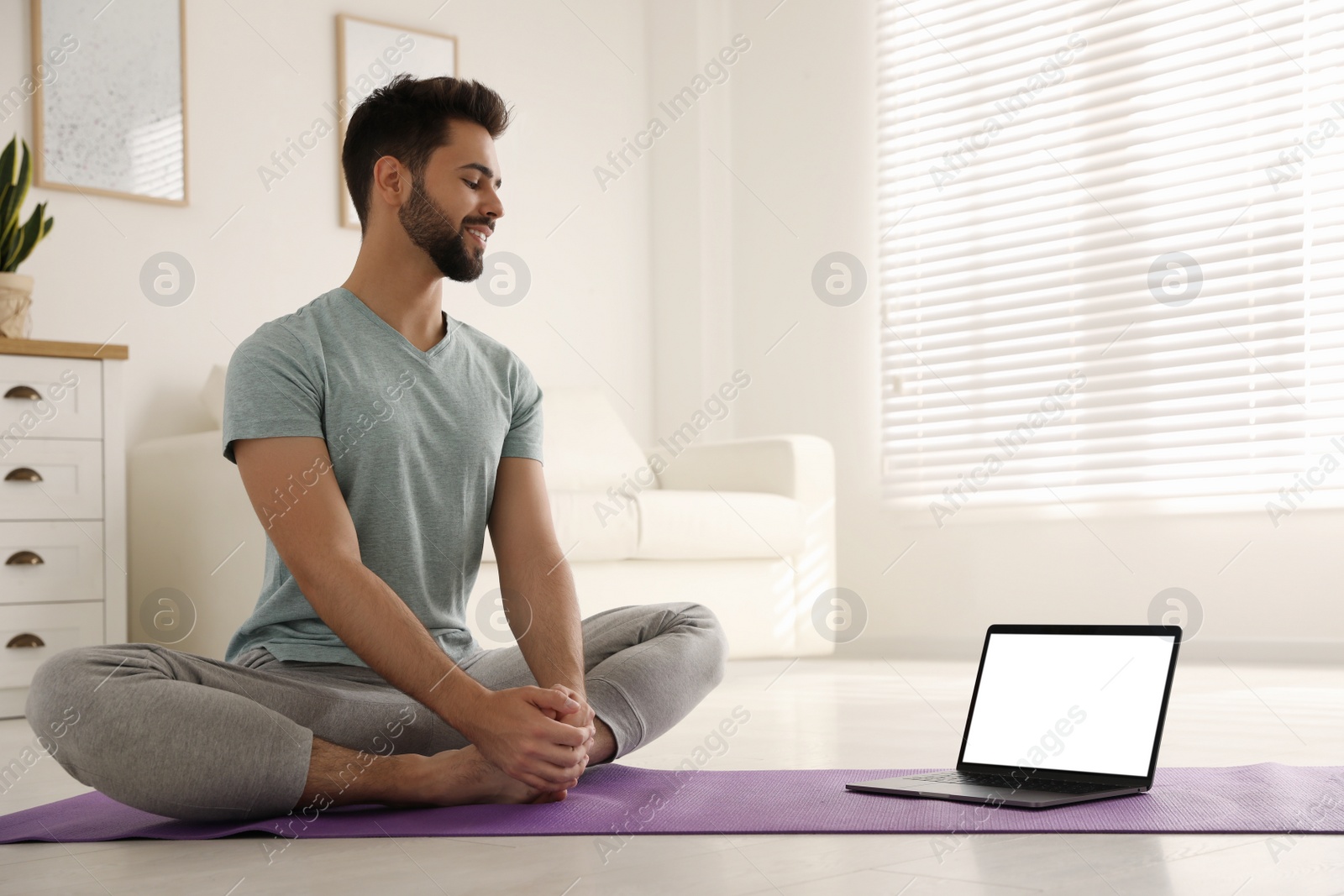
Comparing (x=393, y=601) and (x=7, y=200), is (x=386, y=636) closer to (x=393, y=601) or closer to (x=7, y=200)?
(x=393, y=601)

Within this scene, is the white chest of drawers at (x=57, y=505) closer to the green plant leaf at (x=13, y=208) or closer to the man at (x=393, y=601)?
the green plant leaf at (x=13, y=208)

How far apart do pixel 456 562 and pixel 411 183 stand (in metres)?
0.48

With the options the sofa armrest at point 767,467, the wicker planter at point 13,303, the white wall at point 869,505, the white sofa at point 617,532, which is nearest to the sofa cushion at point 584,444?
the white sofa at point 617,532

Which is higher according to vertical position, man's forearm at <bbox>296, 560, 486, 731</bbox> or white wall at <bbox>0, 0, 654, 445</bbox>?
white wall at <bbox>0, 0, 654, 445</bbox>

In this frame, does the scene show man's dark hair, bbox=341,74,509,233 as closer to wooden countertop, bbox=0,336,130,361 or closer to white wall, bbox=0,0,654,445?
wooden countertop, bbox=0,336,130,361

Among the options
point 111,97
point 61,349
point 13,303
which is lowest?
point 61,349

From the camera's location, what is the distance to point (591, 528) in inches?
127

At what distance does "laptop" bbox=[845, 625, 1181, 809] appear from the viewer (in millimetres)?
1345

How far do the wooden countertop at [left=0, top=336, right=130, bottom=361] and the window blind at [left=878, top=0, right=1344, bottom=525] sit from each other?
2418 millimetres

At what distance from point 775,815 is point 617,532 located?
1975 millimetres

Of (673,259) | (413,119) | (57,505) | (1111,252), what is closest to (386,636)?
(413,119)

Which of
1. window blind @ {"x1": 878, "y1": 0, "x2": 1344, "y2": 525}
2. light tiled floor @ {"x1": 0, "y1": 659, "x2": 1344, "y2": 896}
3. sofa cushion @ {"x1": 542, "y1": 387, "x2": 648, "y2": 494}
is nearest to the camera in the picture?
light tiled floor @ {"x1": 0, "y1": 659, "x2": 1344, "y2": 896}

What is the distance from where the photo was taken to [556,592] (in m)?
1.56

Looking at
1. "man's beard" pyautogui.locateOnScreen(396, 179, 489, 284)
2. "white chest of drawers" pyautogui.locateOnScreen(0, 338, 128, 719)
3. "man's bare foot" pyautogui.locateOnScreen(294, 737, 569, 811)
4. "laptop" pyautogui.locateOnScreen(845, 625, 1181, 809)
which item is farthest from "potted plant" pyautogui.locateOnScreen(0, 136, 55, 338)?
"laptop" pyautogui.locateOnScreen(845, 625, 1181, 809)
